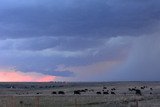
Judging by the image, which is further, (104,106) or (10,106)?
(104,106)

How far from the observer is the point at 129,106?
169 ft

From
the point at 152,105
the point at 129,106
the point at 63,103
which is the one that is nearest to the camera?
the point at 129,106

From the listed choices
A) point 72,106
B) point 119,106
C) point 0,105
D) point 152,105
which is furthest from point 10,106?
point 152,105

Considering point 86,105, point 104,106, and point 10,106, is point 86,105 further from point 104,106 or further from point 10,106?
point 10,106

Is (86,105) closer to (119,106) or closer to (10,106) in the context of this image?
(119,106)

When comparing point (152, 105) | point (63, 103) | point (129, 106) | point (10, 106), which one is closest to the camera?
point (10, 106)

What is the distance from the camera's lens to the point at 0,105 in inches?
1881

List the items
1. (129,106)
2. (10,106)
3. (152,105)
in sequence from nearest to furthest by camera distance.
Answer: (10,106) < (129,106) < (152,105)

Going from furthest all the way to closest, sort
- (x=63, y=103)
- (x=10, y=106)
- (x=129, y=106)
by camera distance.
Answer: (x=63, y=103) → (x=129, y=106) → (x=10, y=106)

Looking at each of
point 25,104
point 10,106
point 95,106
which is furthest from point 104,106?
point 10,106

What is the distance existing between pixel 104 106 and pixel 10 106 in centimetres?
1427

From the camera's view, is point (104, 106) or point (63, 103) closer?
point (104, 106)

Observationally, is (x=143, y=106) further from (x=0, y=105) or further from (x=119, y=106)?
(x=0, y=105)

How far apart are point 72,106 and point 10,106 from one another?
11560 millimetres
